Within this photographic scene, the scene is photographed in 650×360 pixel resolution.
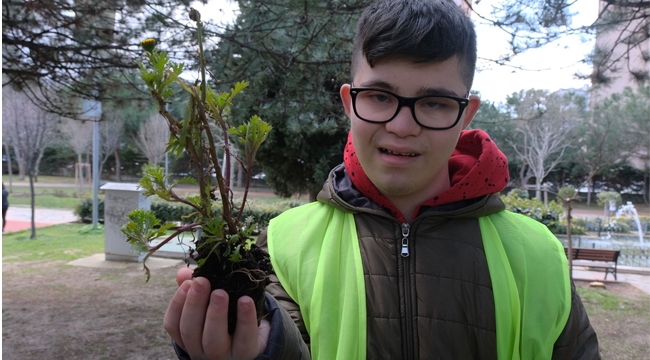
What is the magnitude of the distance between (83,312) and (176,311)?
6379mm

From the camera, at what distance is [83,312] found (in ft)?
20.6

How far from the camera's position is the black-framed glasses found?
1249mm

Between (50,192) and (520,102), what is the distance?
26.6 metres

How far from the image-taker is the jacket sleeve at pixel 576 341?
1301 millimetres

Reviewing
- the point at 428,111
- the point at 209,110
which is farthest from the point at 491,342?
the point at 209,110

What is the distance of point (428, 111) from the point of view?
4.14ft

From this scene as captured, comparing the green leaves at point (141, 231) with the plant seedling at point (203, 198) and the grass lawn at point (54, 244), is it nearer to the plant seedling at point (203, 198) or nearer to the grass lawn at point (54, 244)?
the plant seedling at point (203, 198)

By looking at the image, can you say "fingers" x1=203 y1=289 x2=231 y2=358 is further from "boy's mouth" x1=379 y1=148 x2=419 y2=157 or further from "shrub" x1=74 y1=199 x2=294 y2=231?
"shrub" x1=74 y1=199 x2=294 y2=231

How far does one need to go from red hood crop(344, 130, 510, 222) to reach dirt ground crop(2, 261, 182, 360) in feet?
14.8

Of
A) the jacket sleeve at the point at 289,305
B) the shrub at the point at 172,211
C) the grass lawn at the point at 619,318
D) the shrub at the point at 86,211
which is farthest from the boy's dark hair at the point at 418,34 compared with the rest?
the shrub at the point at 86,211

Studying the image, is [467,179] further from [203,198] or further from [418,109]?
[203,198]

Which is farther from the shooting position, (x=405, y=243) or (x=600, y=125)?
(x=600, y=125)

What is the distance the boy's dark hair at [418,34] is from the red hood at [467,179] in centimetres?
27

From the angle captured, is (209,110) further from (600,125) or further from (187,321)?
(600,125)
